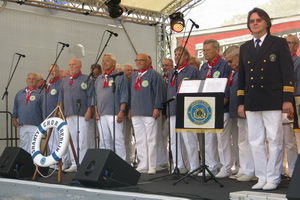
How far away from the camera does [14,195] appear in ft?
17.2

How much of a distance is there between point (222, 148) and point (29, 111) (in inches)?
148

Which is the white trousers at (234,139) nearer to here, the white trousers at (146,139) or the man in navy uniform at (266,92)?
the white trousers at (146,139)

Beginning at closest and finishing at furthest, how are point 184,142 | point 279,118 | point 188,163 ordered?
point 279,118 < point 184,142 < point 188,163

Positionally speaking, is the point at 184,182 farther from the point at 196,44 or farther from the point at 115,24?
the point at 115,24

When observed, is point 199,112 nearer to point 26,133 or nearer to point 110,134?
point 110,134

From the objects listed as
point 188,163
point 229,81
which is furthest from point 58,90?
point 229,81

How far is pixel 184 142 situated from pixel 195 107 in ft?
3.83

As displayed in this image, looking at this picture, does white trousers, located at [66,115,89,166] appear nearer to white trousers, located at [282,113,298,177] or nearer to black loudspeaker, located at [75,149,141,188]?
black loudspeaker, located at [75,149,141,188]

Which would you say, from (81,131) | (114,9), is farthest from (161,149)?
(114,9)

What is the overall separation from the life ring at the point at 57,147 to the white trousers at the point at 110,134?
3.36 ft

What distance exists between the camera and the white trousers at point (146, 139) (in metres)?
6.61

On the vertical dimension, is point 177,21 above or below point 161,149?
above

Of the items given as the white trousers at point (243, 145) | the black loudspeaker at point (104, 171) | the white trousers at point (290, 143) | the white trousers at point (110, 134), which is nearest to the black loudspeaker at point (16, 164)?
the white trousers at point (110, 134)

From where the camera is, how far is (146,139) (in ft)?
22.0
